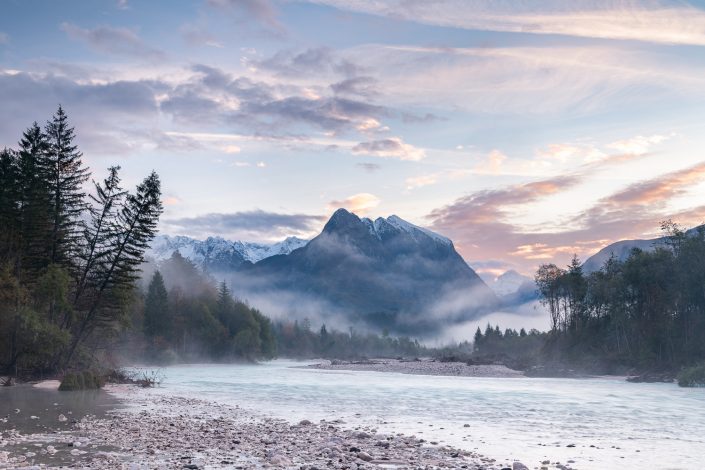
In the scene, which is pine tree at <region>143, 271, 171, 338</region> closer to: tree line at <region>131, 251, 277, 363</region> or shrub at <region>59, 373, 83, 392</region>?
tree line at <region>131, 251, 277, 363</region>

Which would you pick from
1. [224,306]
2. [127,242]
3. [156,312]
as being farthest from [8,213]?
[224,306]

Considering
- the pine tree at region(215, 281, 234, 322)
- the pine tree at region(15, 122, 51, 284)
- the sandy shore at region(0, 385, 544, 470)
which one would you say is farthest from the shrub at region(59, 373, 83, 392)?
the pine tree at region(215, 281, 234, 322)

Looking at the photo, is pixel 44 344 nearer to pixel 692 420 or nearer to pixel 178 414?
pixel 178 414

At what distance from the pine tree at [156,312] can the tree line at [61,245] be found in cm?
8314

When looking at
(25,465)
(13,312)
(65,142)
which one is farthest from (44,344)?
(25,465)

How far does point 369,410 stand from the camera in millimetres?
31703

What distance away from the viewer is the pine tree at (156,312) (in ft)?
447

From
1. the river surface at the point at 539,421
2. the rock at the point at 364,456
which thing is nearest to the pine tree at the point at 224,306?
the river surface at the point at 539,421

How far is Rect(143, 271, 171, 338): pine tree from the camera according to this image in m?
136

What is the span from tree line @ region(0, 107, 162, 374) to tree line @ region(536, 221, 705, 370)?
68.5 m

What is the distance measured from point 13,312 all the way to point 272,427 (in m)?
32.2

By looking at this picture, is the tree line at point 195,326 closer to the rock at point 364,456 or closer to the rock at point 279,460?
the rock at point 279,460

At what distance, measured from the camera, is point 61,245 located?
5528cm

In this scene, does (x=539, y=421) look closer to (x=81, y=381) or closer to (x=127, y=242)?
(x=81, y=381)
